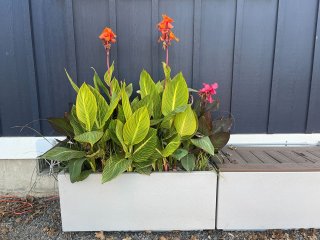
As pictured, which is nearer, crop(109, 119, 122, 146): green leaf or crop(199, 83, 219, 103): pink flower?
crop(109, 119, 122, 146): green leaf

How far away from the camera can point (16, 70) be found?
2264 millimetres

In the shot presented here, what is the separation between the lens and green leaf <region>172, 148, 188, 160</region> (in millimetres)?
1792

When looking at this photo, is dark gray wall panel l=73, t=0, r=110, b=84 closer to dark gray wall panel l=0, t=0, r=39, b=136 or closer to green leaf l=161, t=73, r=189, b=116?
dark gray wall panel l=0, t=0, r=39, b=136

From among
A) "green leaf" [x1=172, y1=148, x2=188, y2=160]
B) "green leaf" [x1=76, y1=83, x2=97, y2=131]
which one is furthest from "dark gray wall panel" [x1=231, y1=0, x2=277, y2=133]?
"green leaf" [x1=76, y1=83, x2=97, y2=131]

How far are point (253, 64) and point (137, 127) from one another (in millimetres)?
1217

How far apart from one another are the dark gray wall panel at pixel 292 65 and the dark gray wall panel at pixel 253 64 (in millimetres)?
59

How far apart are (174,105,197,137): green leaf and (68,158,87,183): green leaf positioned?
62cm

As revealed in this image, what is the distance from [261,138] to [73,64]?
1.64 metres

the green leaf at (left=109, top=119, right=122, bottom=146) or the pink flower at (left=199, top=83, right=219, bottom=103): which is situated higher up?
the pink flower at (left=199, top=83, right=219, bottom=103)

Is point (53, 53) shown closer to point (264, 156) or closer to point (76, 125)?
point (76, 125)

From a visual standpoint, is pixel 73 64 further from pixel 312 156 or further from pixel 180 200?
pixel 312 156

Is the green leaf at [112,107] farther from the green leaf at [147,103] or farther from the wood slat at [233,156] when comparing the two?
the wood slat at [233,156]

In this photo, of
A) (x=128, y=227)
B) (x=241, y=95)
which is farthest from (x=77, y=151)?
(x=241, y=95)

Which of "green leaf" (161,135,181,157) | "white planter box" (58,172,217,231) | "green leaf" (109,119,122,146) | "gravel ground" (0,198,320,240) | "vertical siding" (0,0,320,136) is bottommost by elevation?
"gravel ground" (0,198,320,240)
